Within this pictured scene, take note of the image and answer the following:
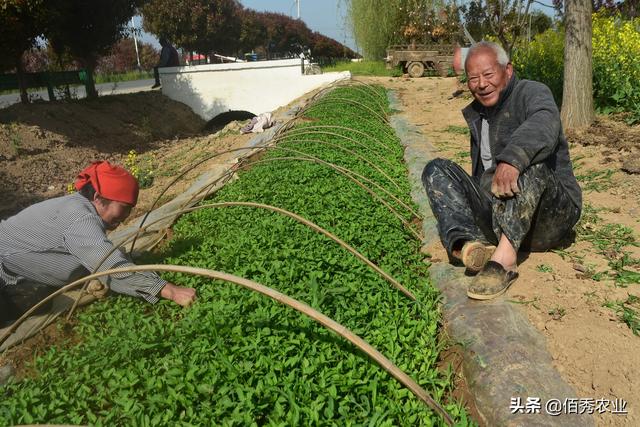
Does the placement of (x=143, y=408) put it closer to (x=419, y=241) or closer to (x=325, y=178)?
(x=419, y=241)

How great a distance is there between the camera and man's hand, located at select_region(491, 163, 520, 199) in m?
2.70

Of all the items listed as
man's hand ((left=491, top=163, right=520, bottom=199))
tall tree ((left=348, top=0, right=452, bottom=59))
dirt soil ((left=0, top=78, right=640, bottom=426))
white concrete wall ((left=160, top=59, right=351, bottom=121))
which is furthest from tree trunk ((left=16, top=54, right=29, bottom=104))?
tall tree ((left=348, top=0, right=452, bottom=59))

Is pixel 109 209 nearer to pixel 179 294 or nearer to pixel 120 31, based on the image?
pixel 179 294

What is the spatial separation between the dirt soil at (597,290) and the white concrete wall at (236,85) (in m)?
15.6

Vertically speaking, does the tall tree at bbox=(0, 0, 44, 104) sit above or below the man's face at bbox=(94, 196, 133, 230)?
above

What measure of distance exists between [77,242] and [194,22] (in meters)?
29.1

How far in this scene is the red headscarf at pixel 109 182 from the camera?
10.7 feet

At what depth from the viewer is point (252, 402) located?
2.20m

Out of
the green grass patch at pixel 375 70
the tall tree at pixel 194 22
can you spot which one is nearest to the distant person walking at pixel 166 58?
the tall tree at pixel 194 22

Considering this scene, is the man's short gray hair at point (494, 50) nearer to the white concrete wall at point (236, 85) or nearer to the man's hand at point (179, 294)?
the man's hand at point (179, 294)

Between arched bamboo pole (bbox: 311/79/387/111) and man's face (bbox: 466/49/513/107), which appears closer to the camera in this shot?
man's face (bbox: 466/49/513/107)

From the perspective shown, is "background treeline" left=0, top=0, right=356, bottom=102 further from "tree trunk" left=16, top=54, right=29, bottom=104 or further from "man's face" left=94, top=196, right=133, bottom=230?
"man's face" left=94, top=196, right=133, bottom=230

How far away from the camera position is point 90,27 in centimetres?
1520

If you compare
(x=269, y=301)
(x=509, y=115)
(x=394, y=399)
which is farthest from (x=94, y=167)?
(x=509, y=115)
